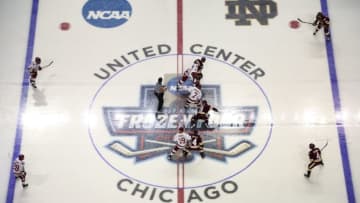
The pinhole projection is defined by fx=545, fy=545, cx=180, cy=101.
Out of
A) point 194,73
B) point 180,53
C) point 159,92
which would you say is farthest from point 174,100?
point 180,53

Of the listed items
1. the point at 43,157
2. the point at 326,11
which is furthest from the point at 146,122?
the point at 326,11

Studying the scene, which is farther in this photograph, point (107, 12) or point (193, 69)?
point (107, 12)

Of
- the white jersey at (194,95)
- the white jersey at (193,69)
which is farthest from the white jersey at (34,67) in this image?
the white jersey at (194,95)

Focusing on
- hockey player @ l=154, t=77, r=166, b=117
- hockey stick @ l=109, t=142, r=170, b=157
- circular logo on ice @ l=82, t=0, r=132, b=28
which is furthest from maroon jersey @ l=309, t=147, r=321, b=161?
circular logo on ice @ l=82, t=0, r=132, b=28

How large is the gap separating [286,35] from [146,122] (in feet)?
10.3

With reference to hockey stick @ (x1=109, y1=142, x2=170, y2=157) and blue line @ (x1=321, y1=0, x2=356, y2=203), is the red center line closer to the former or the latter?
hockey stick @ (x1=109, y1=142, x2=170, y2=157)

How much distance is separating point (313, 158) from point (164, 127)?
243 centimetres

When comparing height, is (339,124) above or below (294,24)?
below

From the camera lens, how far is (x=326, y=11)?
1040 cm

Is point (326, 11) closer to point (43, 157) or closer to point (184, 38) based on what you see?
point (184, 38)

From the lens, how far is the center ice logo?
8.70 m

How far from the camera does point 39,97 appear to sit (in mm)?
9312

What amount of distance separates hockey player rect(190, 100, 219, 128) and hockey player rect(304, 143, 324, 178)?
1.65 metres

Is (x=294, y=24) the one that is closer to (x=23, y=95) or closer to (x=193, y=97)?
(x=193, y=97)
